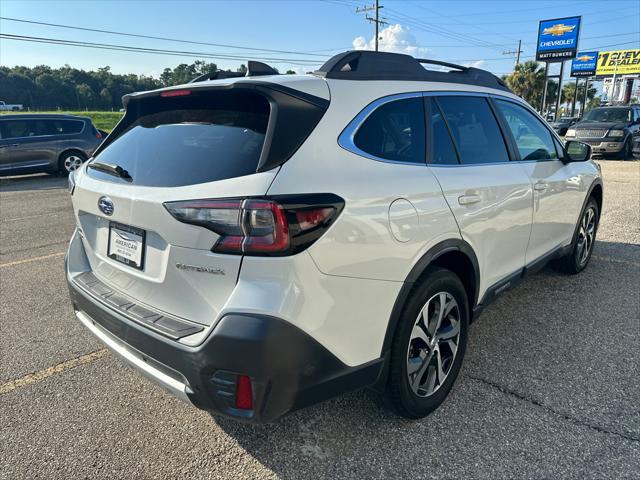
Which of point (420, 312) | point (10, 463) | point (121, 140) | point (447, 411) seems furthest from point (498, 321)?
point (10, 463)

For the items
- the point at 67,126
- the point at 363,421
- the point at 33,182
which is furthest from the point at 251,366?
the point at 67,126

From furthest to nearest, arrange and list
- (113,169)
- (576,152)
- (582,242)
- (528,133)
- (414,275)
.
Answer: (582,242) → (576,152) → (528,133) → (113,169) → (414,275)

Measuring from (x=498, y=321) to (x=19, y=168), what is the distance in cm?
1314

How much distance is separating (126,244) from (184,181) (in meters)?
0.52

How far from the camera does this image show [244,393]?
1.84 m

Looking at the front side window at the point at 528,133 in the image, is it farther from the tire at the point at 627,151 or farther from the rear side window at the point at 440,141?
the tire at the point at 627,151

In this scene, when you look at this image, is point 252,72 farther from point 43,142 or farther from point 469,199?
point 43,142

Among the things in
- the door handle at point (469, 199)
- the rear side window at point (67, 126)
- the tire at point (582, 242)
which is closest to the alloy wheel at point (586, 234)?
the tire at point (582, 242)

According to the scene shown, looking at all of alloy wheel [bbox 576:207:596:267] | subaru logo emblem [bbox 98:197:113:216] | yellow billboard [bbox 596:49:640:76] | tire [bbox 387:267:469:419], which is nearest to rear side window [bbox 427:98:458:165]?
tire [bbox 387:267:469:419]

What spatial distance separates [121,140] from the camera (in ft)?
8.66

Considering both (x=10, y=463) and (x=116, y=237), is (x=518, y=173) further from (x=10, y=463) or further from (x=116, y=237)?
(x=10, y=463)

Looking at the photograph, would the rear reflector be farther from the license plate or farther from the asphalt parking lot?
the license plate

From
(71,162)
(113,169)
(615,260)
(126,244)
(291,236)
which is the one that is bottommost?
(615,260)

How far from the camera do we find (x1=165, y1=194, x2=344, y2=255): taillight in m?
1.77
